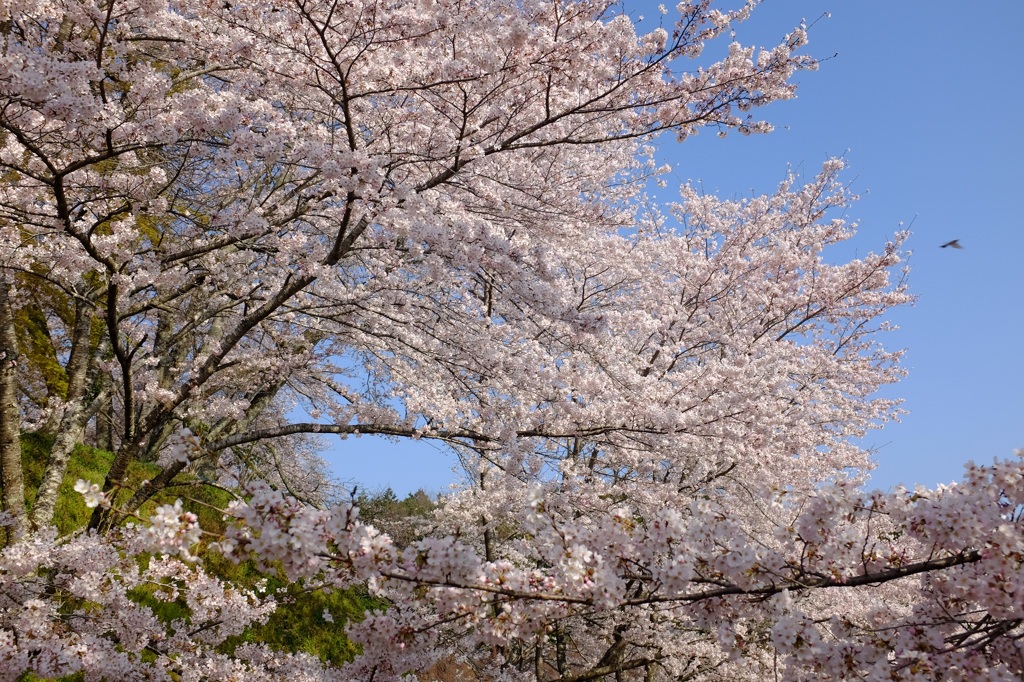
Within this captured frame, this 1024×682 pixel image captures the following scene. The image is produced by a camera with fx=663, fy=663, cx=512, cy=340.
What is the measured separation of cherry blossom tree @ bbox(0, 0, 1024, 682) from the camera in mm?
3068

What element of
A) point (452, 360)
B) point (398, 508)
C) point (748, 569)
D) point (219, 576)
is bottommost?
point (748, 569)

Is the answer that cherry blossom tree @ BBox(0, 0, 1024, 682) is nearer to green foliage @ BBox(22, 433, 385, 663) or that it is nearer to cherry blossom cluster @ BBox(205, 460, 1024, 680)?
cherry blossom cluster @ BBox(205, 460, 1024, 680)

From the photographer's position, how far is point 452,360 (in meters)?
6.36

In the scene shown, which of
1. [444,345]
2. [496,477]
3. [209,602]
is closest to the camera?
[209,602]

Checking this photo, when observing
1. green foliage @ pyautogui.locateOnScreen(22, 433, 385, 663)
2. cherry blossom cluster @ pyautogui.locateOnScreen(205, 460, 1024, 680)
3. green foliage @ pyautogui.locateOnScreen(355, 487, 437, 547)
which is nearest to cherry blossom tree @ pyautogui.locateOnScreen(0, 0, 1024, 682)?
cherry blossom cluster @ pyautogui.locateOnScreen(205, 460, 1024, 680)

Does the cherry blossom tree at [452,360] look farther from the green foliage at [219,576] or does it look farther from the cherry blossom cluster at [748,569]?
the green foliage at [219,576]

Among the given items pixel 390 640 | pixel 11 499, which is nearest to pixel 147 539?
pixel 390 640

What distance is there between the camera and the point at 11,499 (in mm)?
6098

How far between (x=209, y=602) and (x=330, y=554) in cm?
211

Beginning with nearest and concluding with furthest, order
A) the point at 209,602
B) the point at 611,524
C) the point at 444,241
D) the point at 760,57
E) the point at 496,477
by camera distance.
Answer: the point at 611,524 → the point at 209,602 → the point at 444,241 → the point at 760,57 → the point at 496,477

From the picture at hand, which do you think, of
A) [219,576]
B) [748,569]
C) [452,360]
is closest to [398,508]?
[219,576]

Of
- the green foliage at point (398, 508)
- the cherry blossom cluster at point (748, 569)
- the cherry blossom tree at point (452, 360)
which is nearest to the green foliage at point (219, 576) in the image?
the cherry blossom tree at point (452, 360)

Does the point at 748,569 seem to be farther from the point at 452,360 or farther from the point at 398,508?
the point at 398,508

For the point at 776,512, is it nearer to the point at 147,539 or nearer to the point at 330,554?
the point at 330,554
